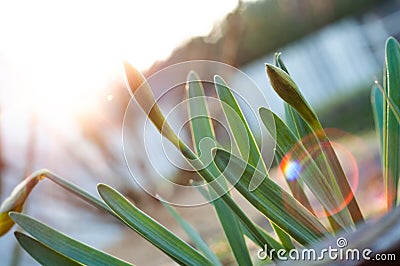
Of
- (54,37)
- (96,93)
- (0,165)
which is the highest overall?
(54,37)

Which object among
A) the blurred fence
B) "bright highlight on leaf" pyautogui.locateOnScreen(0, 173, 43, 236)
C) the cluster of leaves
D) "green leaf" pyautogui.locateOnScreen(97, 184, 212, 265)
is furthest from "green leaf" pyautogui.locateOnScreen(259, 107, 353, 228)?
the blurred fence

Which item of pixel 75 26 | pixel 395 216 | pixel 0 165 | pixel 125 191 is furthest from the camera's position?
pixel 125 191

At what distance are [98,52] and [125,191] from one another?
5.11 feet

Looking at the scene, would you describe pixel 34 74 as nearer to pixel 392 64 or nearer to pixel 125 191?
pixel 125 191

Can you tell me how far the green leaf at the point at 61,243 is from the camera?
0.43 metres

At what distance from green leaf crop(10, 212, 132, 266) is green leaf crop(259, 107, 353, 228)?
17 cm

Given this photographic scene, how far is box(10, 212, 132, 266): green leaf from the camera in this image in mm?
434

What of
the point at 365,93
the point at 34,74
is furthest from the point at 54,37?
the point at 365,93

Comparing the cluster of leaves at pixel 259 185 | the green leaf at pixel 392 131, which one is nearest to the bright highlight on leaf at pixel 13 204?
the cluster of leaves at pixel 259 185

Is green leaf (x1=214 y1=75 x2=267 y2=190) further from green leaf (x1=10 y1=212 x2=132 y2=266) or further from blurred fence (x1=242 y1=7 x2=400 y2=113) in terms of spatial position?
blurred fence (x1=242 y1=7 x2=400 y2=113)

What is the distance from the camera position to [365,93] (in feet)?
25.5
